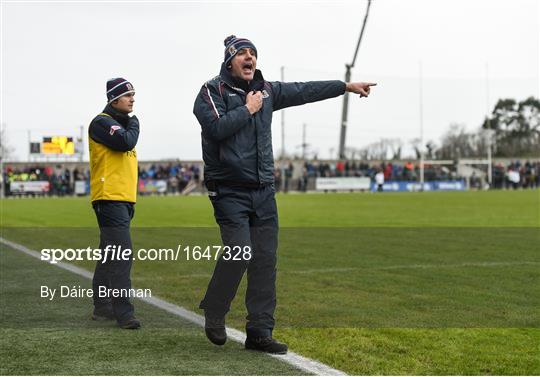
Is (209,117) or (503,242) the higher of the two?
(209,117)

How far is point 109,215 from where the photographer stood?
693cm

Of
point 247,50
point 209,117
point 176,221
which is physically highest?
point 247,50

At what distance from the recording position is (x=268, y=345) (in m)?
5.63

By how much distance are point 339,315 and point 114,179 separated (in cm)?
208

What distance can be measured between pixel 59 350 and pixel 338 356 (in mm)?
1789

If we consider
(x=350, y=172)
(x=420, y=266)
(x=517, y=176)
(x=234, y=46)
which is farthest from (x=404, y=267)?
(x=517, y=176)

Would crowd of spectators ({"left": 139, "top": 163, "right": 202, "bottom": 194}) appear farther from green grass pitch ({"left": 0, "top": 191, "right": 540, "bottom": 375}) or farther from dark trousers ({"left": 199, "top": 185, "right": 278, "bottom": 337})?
dark trousers ({"left": 199, "top": 185, "right": 278, "bottom": 337})

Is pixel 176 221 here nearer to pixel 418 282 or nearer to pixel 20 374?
pixel 418 282

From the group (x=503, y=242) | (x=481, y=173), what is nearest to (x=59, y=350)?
(x=503, y=242)

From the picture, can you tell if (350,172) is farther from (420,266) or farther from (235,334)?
(235,334)

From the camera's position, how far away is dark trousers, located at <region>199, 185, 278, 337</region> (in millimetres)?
5832

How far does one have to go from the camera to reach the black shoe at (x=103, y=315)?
23.1ft

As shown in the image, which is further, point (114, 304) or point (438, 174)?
point (438, 174)

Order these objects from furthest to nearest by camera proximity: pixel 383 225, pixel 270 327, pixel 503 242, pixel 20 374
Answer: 1. pixel 383 225
2. pixel 503 242
3. pixel 270 327
4. pixel 20 374
